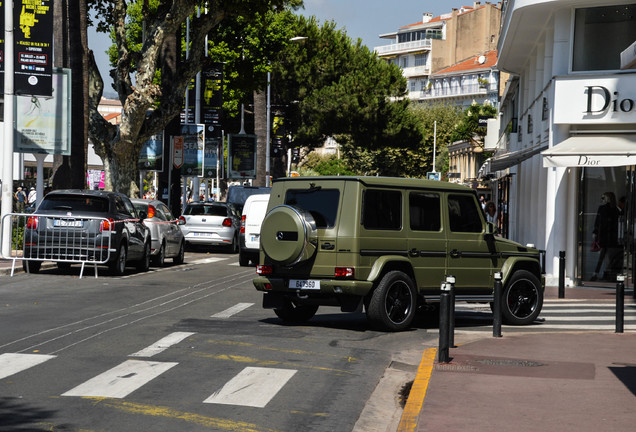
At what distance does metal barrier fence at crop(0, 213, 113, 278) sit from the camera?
68.0ft

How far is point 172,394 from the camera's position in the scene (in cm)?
872

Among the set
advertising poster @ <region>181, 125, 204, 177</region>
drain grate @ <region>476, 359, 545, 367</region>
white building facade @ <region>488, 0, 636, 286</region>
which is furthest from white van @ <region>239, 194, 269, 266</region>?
drain grate @ <region>476, 359, 545, 367</region>

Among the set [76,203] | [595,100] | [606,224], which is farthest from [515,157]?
[76,203]

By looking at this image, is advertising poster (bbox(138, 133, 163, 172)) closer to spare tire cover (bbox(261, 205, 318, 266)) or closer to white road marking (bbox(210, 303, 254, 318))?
white road marking (bbox(210, 303, 254, 318))

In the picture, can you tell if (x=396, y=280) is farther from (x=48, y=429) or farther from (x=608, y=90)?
(x=608, y=90)

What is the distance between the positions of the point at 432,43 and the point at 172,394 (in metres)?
149

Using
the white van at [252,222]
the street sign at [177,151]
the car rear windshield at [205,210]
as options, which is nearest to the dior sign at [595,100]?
the white van at [252,222]

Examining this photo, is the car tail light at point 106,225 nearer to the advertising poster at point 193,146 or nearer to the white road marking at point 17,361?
the white road marking at point 17,361

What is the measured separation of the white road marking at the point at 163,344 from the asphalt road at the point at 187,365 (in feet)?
0.04

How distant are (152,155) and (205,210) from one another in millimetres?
5989

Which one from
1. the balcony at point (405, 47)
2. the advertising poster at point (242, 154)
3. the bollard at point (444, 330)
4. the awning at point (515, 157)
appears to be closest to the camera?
the bollard at point (444, 330)

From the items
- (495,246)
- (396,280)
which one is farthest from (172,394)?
(495,246)

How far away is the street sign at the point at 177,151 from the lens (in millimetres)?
39375

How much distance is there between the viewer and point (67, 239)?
20750 millimetres
